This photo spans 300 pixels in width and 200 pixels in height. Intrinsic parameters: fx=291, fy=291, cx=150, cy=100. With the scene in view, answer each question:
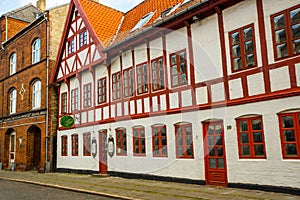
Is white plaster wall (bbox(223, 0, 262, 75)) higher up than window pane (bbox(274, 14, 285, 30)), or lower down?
higher up

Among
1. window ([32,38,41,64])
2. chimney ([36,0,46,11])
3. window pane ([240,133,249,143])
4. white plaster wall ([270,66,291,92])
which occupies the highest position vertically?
chimney ([36,0,46,11])

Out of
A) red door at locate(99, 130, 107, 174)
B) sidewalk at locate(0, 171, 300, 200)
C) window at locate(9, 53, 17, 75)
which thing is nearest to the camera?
sidewalk at locate(0, 171, 300, 200)

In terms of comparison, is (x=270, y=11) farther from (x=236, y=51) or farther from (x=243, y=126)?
(x=243, y=126)

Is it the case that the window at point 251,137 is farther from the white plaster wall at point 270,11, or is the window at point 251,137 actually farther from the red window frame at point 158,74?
the red window frame at point 158,74

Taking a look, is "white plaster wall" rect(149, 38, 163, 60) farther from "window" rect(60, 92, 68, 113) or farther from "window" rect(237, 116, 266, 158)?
"window" rect(60, 92, 68, 113)

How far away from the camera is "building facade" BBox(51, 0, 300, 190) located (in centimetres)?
826

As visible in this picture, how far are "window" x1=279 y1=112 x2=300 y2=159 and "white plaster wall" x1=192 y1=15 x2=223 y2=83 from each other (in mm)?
2558

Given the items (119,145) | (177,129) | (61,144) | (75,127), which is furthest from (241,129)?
(61,144)

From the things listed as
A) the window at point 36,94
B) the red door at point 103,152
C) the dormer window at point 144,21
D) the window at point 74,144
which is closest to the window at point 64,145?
the window at point 74,144

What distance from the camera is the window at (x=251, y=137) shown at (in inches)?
340

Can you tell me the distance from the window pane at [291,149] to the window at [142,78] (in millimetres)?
6193

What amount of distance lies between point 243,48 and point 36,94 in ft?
52.2

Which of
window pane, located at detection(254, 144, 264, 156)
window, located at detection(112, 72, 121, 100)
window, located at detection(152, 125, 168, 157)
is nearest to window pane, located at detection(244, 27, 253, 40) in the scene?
window pane, located at detection(254, 144, 264, 156)

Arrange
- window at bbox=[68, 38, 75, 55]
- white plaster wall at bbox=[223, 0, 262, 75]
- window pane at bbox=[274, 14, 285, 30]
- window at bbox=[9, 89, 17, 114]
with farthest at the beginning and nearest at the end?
window at bbox=[9, 89, 17, 114] < window at bbox=[68, 38, 75, 55] < white plaster wall at bbox=[223, 0, 262, 75] < window pane at bbox=[274, 14, 285, 30]
